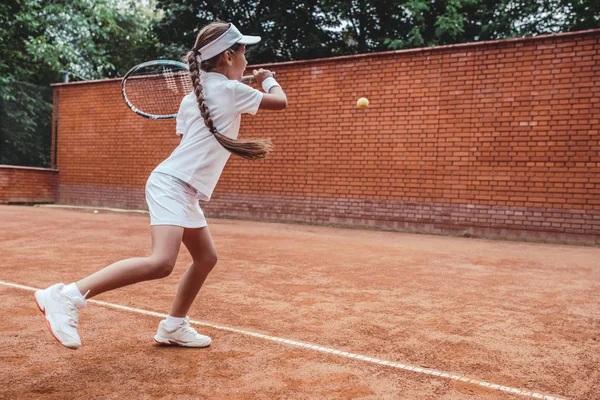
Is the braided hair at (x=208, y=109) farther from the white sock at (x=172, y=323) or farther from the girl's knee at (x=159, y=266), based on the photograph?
the white sock at (x=172, y=323)

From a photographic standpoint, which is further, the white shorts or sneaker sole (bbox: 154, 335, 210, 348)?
sneaker sole (bbox: 154, 335, 210, 348)

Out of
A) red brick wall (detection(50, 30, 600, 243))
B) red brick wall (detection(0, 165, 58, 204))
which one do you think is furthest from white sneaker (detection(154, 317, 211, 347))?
red brick wall (detection(0, 165, 58, 204))

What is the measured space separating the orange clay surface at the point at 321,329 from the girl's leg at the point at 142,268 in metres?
0.40

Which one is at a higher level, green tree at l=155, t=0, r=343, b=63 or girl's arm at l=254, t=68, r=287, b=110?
green tree at l=155, t=0, r=343, b=63

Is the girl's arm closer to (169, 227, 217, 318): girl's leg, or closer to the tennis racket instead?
(169, 227, 217, 318): girl's leg

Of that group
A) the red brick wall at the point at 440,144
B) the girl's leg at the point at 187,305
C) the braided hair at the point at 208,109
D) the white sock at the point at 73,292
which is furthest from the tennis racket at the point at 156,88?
the red brick wall at the point at 440,144

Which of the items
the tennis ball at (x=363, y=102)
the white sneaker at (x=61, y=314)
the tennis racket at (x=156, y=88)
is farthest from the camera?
the tennis ball at (x=363, y=102)

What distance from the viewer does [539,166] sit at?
944cm

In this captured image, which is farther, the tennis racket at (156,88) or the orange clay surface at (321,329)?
the tennis racket at (156,88)

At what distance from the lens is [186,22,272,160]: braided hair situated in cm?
254

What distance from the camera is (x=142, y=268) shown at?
7.95 feet

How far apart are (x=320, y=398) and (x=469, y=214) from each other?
8.42 m

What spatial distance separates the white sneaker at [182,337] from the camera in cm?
285

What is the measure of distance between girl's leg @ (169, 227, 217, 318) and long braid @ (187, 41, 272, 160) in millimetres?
461
